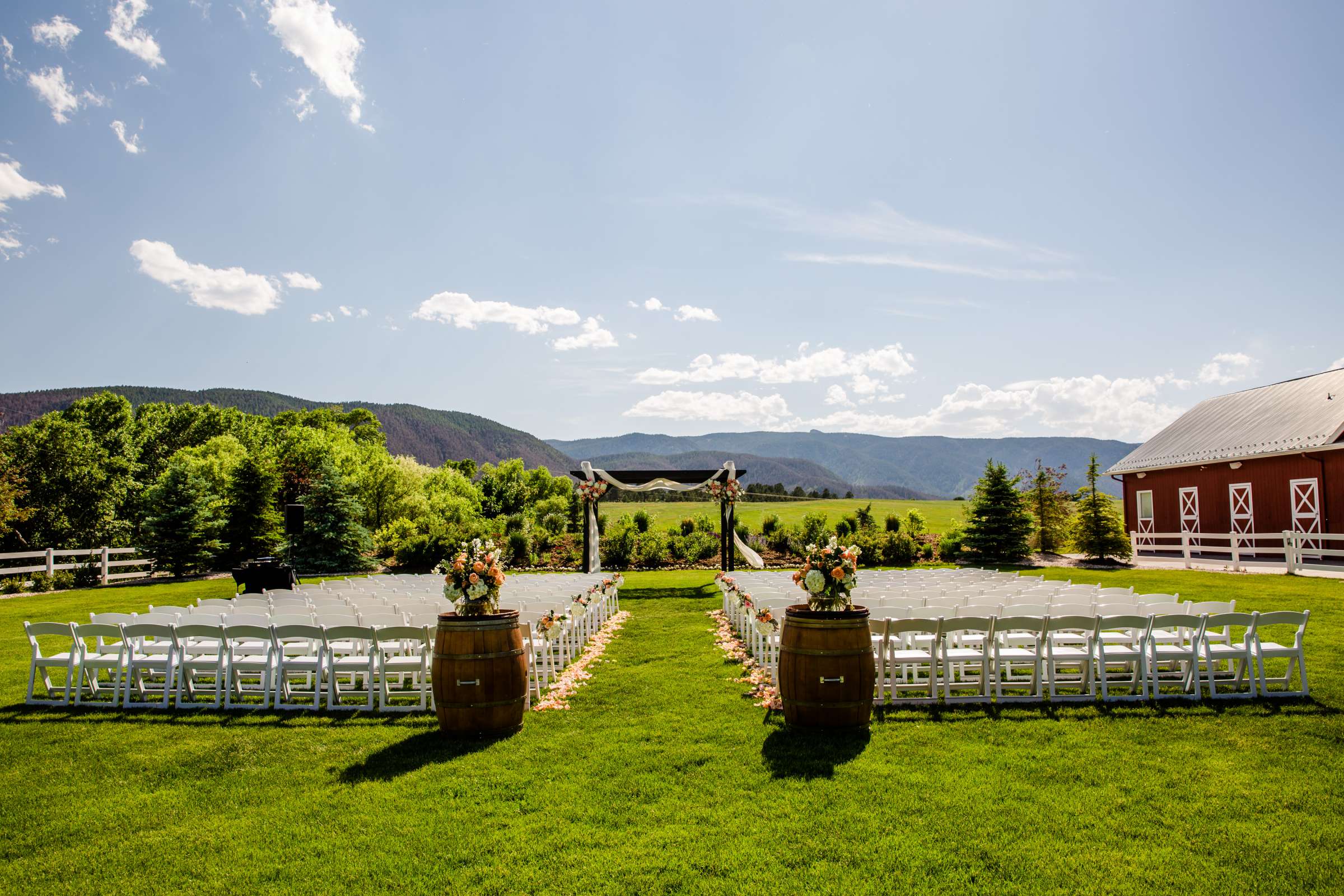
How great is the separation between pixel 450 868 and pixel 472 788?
109cm

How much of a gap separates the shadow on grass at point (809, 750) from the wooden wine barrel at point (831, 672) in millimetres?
91

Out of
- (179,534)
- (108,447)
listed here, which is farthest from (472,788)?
(108,447)

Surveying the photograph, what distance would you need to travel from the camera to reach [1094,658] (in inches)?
270

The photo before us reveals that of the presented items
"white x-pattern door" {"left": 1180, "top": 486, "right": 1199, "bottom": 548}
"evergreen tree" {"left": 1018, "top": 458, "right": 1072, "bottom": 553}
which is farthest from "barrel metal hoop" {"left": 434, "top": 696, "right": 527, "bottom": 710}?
"white x-pattern door" {"left": 1180, "top": 486, "right": 1199, "bottom": 548}

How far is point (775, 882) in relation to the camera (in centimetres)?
363

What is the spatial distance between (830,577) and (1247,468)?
2307 cm

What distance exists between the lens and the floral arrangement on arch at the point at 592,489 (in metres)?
19.6

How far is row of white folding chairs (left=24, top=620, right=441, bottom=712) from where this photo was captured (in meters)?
6.90

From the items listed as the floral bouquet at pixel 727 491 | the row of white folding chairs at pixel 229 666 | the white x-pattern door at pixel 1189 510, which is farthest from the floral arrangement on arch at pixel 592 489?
the white x-pattern door at pixel 1189 510

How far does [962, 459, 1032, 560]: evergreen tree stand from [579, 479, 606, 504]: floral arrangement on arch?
1222 centimetres

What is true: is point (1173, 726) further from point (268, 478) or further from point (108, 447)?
point (108, 447)

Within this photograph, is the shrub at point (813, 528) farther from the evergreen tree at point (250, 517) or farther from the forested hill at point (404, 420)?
the forested hill at point (404, 420)

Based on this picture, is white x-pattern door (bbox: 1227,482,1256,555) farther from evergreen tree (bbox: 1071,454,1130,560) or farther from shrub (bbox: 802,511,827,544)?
shrub (bbox: 802,511,827,544)

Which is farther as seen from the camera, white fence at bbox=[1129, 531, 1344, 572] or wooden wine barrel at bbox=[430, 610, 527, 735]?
white fence at bbox=[1129, 531, 1344, 572]
